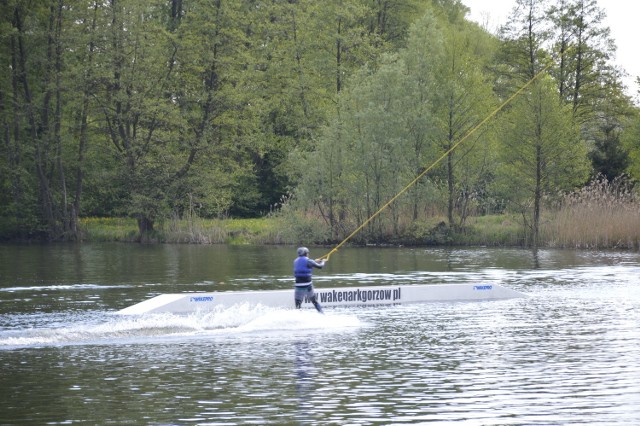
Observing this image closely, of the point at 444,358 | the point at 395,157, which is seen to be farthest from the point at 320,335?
the point at 395,157

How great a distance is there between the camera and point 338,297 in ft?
87.7

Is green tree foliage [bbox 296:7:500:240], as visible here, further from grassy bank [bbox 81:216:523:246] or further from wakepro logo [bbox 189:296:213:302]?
wakepro logo [bbox 189:296:213:302]

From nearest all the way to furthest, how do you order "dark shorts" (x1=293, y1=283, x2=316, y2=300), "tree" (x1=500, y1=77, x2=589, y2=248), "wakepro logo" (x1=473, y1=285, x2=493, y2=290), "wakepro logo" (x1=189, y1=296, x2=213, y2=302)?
"dark shorts" (x1=293, y1=283, x2=316, y2=300) → "wakepro logo" (x1=189, y1=296, x2=213, y2=302) → "wakepro logo" (x1=473, y1=285, x2=493, y2=290) → "tree" (x1=500, y1=77, x2=589, y2=248)

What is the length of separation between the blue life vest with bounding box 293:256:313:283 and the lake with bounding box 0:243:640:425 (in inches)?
40.8

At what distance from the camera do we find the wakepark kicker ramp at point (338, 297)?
24750 millimetres

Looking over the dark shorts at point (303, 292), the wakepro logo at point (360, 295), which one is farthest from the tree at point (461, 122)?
the dark shorts at point (303, 292)

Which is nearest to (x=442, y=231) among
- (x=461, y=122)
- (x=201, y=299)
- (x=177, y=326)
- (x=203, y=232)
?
(x=461, y=122)

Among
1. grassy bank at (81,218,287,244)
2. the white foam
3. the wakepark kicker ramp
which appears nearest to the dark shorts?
the white foam

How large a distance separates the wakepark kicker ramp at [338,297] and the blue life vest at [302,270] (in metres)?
0.97

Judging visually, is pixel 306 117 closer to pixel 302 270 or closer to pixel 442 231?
pixel 442 231

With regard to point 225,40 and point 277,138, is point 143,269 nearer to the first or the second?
point 225,40

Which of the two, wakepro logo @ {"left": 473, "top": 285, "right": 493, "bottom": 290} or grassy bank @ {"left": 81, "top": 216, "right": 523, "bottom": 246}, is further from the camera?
grassy bank @ {"left": 81, "top": 216, "right": 523, "bottom": 246}

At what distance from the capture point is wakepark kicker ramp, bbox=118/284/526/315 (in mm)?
24750

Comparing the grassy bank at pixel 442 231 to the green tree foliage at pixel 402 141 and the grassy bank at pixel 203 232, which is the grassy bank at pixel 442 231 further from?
the green tree foliage at pixel 402 141
